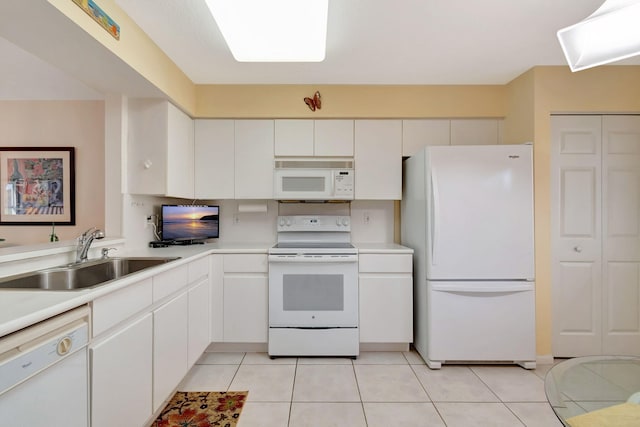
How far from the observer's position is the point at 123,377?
1.43 m

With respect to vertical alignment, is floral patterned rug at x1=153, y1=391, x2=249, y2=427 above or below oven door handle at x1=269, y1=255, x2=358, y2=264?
below

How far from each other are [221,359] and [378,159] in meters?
2.25

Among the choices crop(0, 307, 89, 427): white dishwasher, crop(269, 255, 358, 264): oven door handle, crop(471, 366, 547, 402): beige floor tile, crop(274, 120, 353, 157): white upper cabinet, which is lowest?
crop(471, 366, 547, 402): beige floor tile

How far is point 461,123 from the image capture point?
3014mm

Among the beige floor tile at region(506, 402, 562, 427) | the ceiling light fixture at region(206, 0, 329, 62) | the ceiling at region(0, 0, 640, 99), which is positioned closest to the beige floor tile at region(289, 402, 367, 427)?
the beige floor tile at region(506, 402, 562, 427)

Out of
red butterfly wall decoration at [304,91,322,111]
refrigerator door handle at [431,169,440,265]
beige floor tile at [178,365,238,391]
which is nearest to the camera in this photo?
beige floor tile at [178,365,238,391]

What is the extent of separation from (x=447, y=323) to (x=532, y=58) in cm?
216

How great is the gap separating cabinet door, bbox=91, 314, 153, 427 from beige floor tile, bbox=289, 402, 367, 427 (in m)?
0.82

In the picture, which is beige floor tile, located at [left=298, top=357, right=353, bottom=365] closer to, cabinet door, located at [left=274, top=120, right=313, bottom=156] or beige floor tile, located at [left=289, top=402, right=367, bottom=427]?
beige floor tile, located at [left=289, top=402, right=367, bottom=427]

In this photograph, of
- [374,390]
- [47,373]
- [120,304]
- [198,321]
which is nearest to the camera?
[47,373]

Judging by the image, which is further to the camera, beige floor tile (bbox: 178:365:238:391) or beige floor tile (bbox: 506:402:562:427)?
beige floor tile (bbox: 178:365:238:391)

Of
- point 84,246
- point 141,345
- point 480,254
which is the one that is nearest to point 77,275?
point 84,246

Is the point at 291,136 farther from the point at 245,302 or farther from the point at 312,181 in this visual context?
the point at 245,302

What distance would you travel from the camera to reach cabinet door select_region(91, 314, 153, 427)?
1.27m
